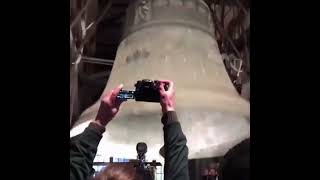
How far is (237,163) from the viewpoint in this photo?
3.22 feet

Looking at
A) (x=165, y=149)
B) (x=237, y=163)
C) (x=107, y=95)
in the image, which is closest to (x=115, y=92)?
(x=107, y=95)

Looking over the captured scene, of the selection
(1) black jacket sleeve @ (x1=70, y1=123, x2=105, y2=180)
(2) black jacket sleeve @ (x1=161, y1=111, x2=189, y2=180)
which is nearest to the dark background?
(1) black jacket sleeve @ (x1=70, y1=123, x2=105, y2=180)

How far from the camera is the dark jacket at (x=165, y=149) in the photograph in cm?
92

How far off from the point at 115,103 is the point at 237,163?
0.73ft

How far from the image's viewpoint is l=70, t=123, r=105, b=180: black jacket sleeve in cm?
92

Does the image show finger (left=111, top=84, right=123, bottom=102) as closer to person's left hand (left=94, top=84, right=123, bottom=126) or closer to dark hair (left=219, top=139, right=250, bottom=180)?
person's left hand (left=94, top=84, right=123, bottom=126)

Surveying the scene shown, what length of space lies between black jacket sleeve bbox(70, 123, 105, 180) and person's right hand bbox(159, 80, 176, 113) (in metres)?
0.10

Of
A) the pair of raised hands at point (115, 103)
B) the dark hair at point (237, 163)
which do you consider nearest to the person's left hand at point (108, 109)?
the pair of raised hands at point (115, 103)

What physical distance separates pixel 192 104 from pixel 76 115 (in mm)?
178

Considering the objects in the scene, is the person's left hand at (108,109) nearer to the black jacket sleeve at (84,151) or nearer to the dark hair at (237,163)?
the black jacket sleeve at (84,151)
